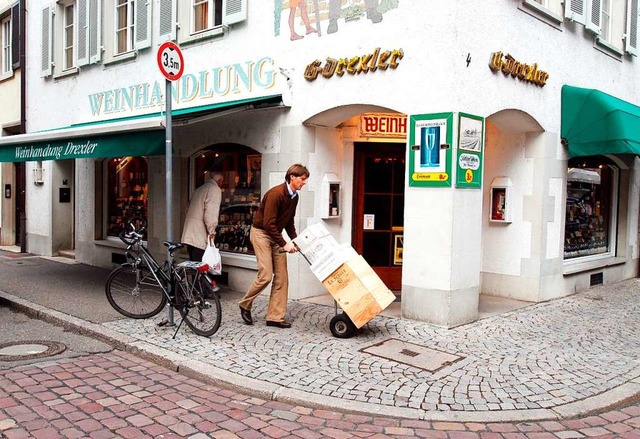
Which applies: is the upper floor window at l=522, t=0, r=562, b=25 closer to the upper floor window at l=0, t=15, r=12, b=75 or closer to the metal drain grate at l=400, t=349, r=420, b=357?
the metal drain grate at l=400, t=349, r=420, b=357

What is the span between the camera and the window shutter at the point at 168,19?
32.1 feet

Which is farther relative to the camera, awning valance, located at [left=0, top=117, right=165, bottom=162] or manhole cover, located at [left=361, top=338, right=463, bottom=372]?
awning valance, located at [left=0, top=117, right=165, bottom=162]

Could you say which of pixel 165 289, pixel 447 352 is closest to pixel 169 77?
pixel 165 289

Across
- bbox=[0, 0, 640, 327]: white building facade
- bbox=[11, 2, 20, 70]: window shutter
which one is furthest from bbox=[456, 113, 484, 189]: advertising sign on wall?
bbox=[11, 2, 20, 70]: window shutter

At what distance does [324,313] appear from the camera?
7410 millimetres

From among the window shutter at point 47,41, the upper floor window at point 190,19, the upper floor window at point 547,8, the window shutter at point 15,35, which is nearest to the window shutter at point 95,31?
the window shutter at point 47,41

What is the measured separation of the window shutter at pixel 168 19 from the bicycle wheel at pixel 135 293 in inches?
181

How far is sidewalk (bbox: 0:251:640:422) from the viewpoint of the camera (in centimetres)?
468

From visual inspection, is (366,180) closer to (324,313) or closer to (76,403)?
(324,313)

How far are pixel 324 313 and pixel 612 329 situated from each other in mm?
3436

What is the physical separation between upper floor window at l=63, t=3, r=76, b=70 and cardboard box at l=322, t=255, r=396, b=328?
9.43m

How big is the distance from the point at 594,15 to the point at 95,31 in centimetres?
901

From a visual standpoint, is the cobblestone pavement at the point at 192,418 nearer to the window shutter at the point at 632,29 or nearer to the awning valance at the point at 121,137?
the awning valance at the point at 121,137

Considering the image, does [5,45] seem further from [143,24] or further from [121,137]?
[121,137]
